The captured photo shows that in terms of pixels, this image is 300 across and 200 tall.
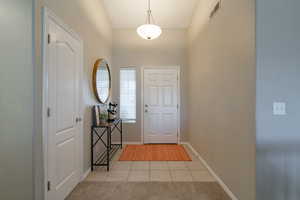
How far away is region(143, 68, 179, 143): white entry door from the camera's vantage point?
512 cm

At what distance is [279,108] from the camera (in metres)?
1.75

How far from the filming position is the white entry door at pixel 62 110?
6.47 ft

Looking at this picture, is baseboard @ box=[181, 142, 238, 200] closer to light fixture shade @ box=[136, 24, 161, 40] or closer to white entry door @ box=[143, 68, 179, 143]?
white entry door @ box=[143, 68, 179, 143]

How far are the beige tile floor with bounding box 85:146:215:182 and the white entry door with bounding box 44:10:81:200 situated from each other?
0.54m

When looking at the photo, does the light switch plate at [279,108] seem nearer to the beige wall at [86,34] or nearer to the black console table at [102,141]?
→ the beige wall at [86,34]

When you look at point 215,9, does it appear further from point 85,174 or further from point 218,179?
point 85,174

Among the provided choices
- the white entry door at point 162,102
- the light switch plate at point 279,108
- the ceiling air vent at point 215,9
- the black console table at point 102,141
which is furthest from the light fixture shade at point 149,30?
the light switch plate at point 279,108

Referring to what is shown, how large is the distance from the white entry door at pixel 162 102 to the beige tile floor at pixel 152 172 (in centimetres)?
146

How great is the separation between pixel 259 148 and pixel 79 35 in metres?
2.69

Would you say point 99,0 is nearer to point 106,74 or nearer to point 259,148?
point 106,74

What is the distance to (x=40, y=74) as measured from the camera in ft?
5.84

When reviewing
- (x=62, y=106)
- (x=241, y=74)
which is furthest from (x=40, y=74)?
(x=241, y=74)

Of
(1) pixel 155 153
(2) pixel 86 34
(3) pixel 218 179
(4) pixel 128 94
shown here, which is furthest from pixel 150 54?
(3) pixel 218 179

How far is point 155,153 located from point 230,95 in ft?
8.26
